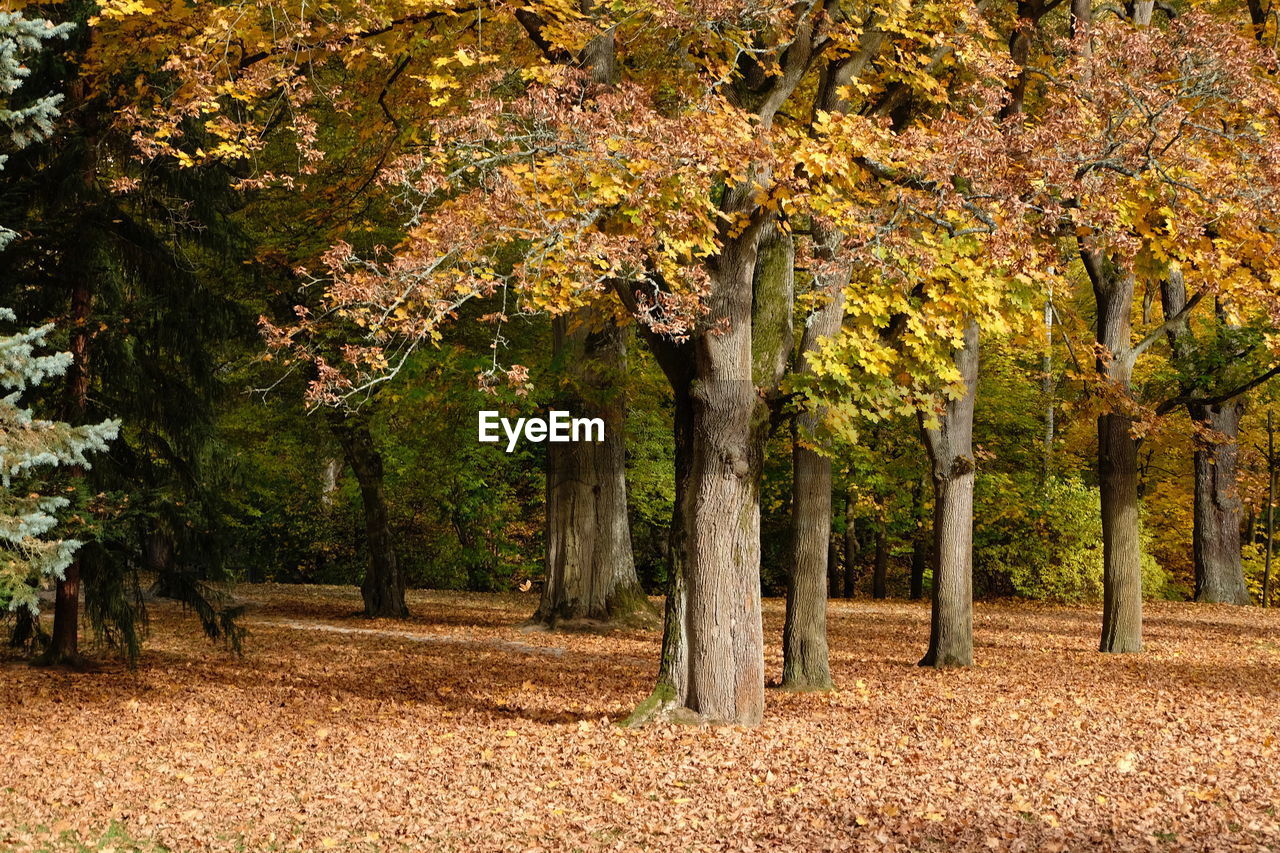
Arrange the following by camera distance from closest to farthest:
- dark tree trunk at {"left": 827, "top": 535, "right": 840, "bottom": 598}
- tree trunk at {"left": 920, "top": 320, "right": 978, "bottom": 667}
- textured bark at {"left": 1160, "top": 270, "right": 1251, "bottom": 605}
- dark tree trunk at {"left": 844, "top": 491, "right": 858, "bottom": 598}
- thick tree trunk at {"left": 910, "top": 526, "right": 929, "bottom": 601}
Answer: tree trunk at {"left": 920, "top": 320, "right": 978, "bottom": 667}, textured bark at {"left": 1160, "top": 270, "right": 1251, "bottom": 605}, thick tree trunk at {"left": 910, "top": 526, "right": 929, "bottom": 601}, dark tree trunk at {"left": 844, "top": 491, "right": 858, "bottom": 598}, dark tree trunk at {"left": 827, "top": 535, "right": 840, "bottom": 598}

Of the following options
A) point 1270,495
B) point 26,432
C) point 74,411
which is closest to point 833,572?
point 1270,495

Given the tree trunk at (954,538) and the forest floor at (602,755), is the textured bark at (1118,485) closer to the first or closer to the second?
the forest floor at (602,755)

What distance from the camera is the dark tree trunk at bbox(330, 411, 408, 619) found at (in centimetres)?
1731

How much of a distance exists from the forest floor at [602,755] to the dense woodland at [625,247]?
85 centimetres

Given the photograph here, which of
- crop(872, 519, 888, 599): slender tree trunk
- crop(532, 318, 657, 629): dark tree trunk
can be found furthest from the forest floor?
crop(872, 519, 888, 599): slender tree trunk

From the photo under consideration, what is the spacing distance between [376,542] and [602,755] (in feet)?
32.7

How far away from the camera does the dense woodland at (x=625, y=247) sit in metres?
8.35

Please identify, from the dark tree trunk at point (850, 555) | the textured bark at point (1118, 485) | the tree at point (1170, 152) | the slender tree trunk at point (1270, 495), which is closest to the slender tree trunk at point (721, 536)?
the tree at point (1170, 152)

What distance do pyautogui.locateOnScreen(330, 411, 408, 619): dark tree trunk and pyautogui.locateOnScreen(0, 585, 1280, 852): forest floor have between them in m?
3.58

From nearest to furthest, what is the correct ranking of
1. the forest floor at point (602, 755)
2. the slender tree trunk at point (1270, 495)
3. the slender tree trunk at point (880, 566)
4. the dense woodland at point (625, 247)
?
the forest floor at point (602, 755) → the dense woodland at point (625, 247) → the slender tree trunk at point (1270, 495) → the slender tree trunk at point (880, 566)

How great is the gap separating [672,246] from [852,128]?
5.40 ft

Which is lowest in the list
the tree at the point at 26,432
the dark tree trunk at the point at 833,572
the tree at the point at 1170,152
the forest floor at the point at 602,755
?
the forest floor at the point at 602,755

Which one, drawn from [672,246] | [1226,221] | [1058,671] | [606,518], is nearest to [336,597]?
[606,518]

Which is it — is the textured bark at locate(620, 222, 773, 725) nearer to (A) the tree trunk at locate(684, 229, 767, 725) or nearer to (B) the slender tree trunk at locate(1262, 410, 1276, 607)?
(A) the tree trunk at locate(684, 229, 767, 725)
